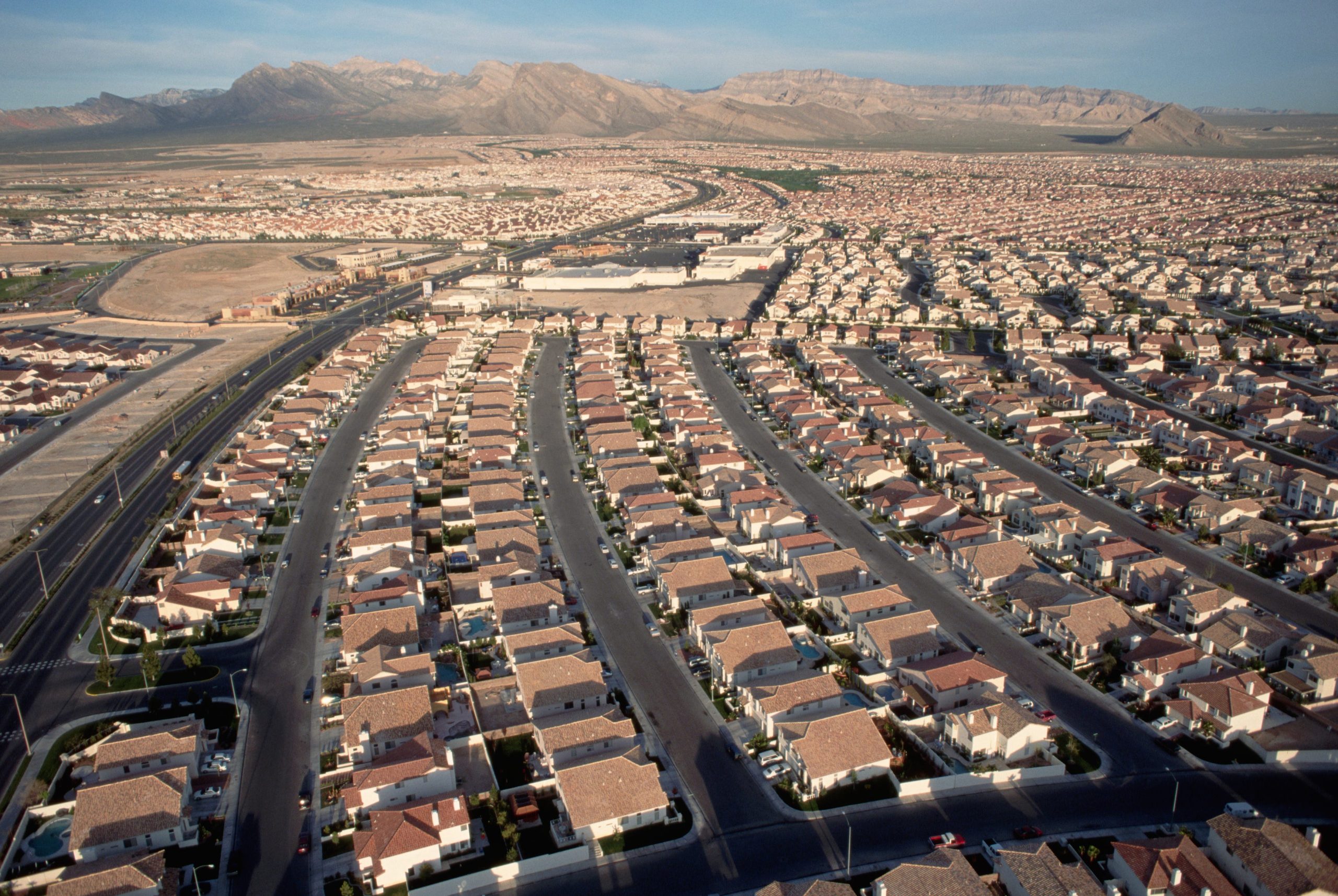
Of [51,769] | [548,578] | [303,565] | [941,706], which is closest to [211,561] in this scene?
[303,565]

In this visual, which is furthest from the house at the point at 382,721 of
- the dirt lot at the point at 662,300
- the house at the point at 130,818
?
the dirt lot at the point at 662,300

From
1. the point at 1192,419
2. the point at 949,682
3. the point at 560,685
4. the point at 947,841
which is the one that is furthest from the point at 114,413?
the point at 1192,419

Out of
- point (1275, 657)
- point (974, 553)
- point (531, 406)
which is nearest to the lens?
point (1275, 657)

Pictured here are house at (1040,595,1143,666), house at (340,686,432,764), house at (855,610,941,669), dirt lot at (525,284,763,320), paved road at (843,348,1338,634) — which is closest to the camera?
house at (340,686,432,764)

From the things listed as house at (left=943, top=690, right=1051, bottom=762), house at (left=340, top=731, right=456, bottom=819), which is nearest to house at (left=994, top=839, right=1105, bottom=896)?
house at (left=943, top=690, right=1051, bottom=762)

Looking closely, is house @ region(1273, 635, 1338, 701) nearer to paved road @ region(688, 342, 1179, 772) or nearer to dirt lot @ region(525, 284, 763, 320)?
paved road @ region(688, 342, 1179, 772)

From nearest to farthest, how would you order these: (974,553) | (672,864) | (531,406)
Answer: (672,864)
(974,553)
(531,406)

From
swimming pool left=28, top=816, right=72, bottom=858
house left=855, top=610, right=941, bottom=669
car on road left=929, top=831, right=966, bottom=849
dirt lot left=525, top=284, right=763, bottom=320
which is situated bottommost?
swimming pool left=28, top=816, right=72, bottom=858

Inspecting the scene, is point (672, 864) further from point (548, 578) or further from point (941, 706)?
point (548, 578)
